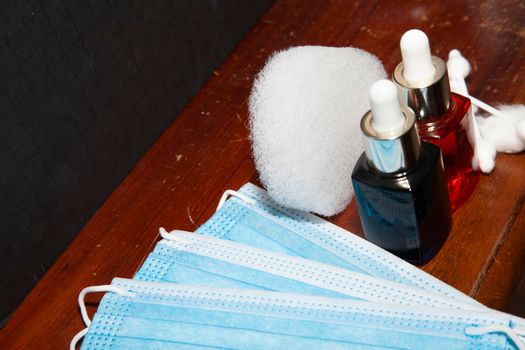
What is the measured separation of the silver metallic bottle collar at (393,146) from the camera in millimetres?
521

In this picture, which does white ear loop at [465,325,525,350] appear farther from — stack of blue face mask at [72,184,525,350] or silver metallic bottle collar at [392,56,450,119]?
silver metallic bottle collar at [392,56,450,119]

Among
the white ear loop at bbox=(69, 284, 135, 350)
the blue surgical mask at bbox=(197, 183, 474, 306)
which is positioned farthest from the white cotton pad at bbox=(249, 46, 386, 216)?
the white ear loop at bbox=(69, 284, 135, 350)

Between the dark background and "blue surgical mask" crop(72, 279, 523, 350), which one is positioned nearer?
"blue surgical mask" crop(72, 279, 523, 350)

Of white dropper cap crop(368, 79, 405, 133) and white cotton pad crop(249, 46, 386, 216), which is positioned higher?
white dropper cap crop(368, 79, 405, 133)

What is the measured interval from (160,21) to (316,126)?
0.86 ft

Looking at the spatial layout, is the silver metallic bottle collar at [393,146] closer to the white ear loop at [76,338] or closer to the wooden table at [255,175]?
the wooden table at [255,175]

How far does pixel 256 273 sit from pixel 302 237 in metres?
0.04

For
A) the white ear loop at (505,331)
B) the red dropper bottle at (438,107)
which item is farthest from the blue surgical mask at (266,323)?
the red dropper bottle at (438,107)

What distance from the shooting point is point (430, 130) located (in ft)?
1.90

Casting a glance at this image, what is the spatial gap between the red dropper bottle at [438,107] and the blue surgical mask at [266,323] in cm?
11

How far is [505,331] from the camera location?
1.67 ft

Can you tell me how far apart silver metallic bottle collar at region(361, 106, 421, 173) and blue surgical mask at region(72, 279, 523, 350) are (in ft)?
0.30

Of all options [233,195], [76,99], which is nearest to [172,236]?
[233,195]

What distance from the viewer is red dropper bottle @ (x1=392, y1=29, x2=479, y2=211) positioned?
1.80ft
